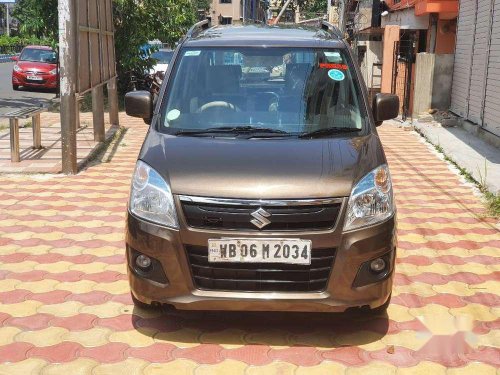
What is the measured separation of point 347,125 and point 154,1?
14.7m

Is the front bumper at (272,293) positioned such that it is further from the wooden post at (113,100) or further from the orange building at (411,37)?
the orange building at (411,37)

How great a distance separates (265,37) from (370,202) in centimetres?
187

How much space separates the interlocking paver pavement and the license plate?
62 centimetres

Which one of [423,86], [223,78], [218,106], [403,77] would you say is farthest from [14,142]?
[403,77]

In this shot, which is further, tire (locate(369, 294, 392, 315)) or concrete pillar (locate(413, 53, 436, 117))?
concrete pillar (locate(413, 53, 436, 117))

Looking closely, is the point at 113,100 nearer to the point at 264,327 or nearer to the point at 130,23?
the point at 130,23

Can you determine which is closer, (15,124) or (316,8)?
(15,124)

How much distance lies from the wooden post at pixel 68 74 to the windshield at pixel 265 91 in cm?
418

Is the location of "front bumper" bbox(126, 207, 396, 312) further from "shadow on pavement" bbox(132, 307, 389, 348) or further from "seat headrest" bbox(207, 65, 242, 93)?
"seat headrest" bbox(207, 65, 242, 93)

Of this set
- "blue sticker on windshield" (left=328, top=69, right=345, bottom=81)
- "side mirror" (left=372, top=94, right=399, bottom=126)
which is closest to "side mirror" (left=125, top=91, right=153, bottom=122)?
"blue sticker on windshield" (left=328, top=69, right=345, bottom=81)

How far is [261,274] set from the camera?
3.61m

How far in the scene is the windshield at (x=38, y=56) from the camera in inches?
870

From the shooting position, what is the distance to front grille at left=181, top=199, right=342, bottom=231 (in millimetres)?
3516

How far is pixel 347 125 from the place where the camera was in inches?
172
